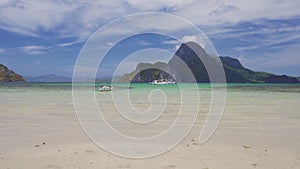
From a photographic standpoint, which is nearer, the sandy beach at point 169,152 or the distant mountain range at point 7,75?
the sandy beach at point 169,152

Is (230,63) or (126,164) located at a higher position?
(230,63)

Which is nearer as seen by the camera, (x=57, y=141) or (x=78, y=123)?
(x=57, y=141)

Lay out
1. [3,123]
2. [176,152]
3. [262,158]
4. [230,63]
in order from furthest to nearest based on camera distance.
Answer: [230,63] < [3,123] < [176,152] < [262,158]

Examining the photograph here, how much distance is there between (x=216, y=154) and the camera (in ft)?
21.1

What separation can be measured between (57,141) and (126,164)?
9.24 ft

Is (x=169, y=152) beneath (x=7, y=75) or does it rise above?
beneath

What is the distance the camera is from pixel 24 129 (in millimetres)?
9531

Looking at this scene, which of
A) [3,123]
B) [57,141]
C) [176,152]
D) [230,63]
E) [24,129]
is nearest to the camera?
Result: [176,152]

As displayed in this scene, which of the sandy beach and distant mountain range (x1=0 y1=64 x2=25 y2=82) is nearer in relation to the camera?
the sandy beach

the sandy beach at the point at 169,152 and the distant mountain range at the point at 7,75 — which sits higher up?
the distant mountain range at the point at 7,75

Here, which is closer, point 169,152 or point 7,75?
point 169,152

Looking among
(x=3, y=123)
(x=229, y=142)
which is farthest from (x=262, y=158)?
(x=3, y=123)

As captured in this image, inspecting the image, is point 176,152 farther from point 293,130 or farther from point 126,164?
point 293,130

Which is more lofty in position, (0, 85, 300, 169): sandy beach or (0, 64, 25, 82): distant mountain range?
(0, 64, 25, 82): distant mountain range
